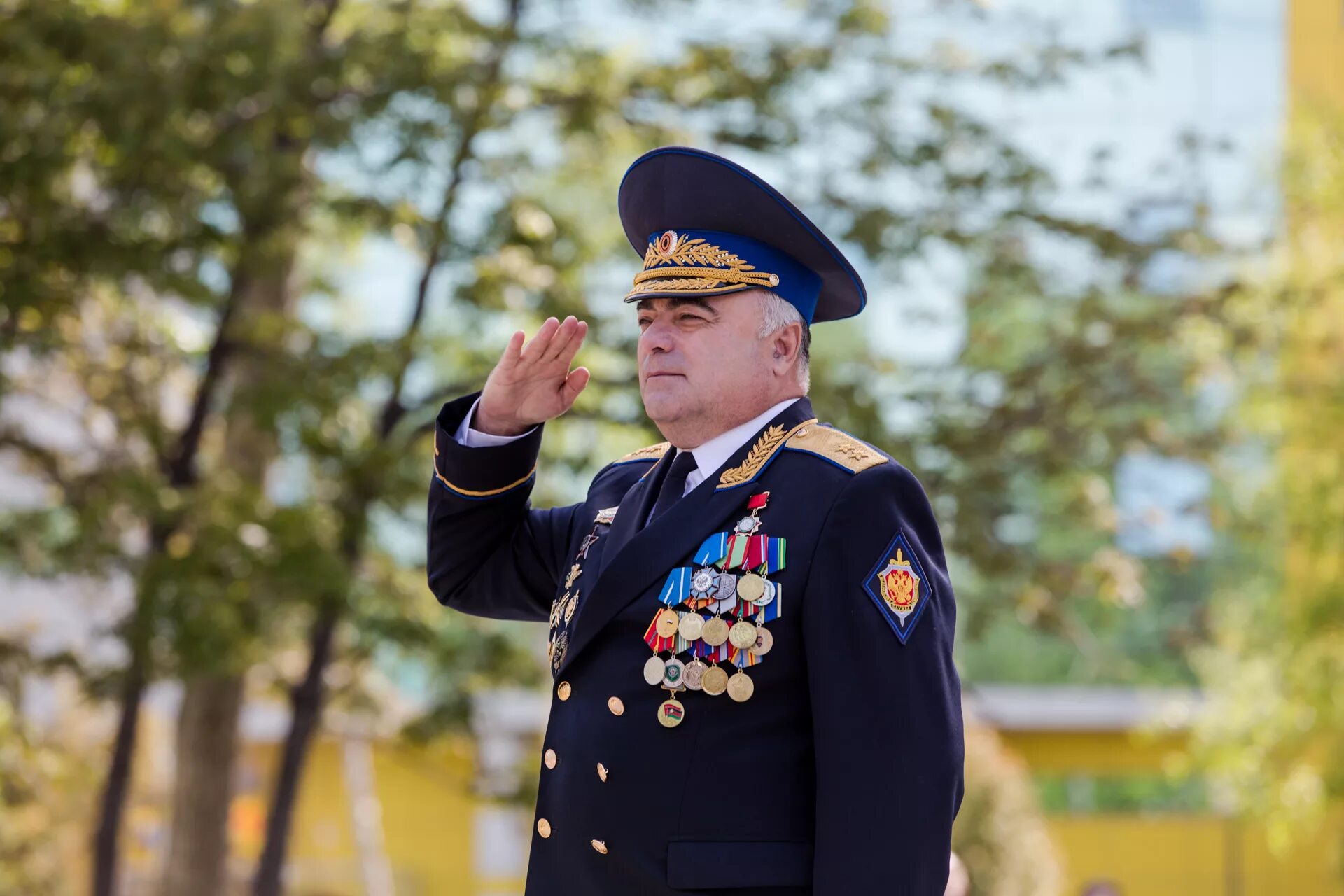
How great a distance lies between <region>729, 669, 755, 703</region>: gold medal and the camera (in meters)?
2.02

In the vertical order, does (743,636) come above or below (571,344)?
below

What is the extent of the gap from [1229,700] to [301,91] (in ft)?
33.3

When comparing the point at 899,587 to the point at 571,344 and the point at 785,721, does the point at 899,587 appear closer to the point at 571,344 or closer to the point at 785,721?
the point at 785,721

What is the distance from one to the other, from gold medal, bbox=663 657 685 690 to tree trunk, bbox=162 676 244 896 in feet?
22.1

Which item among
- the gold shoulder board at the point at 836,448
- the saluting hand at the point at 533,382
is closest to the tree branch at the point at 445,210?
the saluting hand at the point at 533,382

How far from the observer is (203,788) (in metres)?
8.41

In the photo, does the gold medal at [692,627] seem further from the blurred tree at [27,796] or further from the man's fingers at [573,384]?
the blurred tree at [27,796]

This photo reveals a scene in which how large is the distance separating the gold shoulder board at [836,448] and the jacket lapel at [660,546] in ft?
0.10

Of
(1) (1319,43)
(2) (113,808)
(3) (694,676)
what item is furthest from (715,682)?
(1) (1319,43)

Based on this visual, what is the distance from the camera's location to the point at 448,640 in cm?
852

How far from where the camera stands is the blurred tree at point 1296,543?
495 inches

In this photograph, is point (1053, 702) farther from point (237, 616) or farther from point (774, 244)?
point (774, 244)

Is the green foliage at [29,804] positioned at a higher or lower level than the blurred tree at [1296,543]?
lower

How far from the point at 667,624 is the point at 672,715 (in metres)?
0.12
